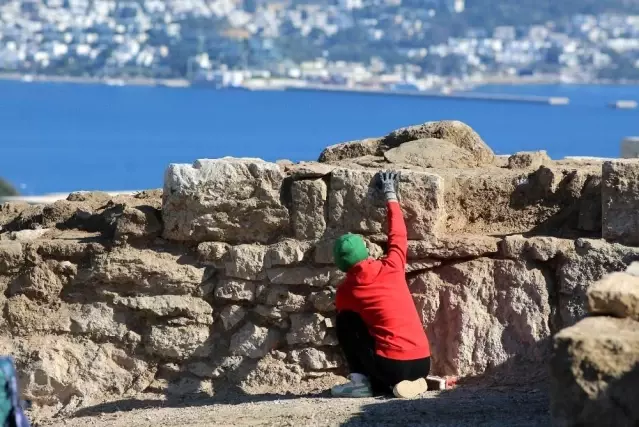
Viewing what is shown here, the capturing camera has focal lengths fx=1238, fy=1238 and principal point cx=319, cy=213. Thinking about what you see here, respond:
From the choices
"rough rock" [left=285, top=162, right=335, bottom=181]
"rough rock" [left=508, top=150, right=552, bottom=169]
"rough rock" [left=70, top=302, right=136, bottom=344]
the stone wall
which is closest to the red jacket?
"rough rock" [left=285, top=162, right=335, bottom=181]

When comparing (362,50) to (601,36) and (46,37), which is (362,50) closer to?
(601,36)

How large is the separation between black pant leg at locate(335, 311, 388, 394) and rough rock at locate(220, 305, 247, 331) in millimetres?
719

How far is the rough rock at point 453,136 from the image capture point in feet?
27.1

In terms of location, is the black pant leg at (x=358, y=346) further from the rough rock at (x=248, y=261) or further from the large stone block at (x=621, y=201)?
the large stone block at (x=621, y=201)

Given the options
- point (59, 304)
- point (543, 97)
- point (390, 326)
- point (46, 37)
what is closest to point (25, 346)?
point (59, 304)

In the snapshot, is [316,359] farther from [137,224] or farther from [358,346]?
[137,224]

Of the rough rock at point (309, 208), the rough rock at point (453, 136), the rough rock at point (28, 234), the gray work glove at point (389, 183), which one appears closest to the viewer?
the gray work glove at point (389, 183)

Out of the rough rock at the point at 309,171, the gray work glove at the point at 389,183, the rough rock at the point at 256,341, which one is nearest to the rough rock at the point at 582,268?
the gray work glove at the point at 389,183

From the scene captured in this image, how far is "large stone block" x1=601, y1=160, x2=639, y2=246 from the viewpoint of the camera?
6863 millimetres

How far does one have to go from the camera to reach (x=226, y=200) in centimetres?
758

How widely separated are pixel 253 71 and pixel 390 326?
9524cm

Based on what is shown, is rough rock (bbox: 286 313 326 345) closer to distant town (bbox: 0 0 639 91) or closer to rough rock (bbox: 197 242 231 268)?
rough rock (bbox: 197 242 231 268)

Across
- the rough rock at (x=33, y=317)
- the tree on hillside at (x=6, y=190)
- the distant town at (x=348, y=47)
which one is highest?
the distant town at (x=348, y=47)

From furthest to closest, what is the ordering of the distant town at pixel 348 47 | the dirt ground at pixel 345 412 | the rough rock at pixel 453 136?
the distant town at pixel 348 47, the rough rock at pixel 453 136, the dirt ground at pixel 345 412
